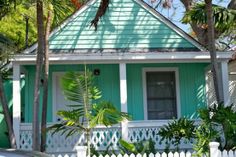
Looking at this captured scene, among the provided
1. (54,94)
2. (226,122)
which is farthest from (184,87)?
(54,94)

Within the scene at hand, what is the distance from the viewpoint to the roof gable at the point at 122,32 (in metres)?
13.8

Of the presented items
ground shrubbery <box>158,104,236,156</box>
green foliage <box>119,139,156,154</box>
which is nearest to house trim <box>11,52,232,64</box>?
ground shrubbery <box>158,104,236,156</box>

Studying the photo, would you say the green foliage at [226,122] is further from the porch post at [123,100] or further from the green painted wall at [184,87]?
the green painted wall at [184,87]

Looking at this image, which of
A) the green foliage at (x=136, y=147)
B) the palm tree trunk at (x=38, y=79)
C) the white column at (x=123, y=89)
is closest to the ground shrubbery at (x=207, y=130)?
the green foliage at (x=136, y=147)

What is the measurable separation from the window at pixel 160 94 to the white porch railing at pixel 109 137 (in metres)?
1.46

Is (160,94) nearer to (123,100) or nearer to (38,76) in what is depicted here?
(123,100)

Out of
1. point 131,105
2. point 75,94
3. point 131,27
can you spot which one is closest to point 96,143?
point 131,105

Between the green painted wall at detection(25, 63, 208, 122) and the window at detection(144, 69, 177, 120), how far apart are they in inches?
8.8

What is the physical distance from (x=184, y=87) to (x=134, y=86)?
1.65 meters

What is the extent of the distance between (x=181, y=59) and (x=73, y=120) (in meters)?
4.68

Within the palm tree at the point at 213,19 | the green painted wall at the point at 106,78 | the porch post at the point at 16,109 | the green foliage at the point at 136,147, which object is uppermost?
the palm tree at the point at 213,19

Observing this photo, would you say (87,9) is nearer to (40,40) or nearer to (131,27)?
(131,27)

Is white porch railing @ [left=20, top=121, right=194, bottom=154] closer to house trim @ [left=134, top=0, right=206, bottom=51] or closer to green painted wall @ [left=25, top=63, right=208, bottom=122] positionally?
green painted wall @ [left=25, top=63, right=208, bottom=122]

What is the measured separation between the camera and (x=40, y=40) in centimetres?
1080
